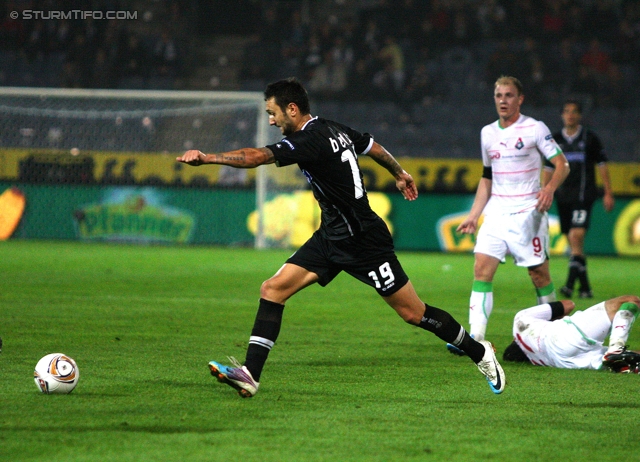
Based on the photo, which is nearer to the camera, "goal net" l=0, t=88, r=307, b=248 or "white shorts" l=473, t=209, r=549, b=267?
"white shorts" l=473, t=209, r=549, b=267

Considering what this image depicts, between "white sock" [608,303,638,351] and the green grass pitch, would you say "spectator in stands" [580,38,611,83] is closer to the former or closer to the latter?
the green grass pitch

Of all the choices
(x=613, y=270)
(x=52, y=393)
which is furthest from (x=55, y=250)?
(x=52, y=393)

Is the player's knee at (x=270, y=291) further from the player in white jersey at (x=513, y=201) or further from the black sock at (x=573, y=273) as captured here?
the black sock at (x=573, y=273)

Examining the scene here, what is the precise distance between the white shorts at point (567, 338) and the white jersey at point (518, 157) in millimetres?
1247

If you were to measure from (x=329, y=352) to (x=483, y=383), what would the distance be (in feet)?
5.09

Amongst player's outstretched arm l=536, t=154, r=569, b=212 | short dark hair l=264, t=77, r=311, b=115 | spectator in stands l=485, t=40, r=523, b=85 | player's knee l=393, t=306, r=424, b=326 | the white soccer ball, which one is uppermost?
spectator in stands l=485, t=40, r=523, b=85

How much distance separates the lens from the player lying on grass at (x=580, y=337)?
251 inches

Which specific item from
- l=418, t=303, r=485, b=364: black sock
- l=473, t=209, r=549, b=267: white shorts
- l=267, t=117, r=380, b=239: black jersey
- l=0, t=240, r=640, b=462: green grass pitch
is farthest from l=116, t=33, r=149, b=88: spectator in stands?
l=418, t=303, r=485, b=364: black sock

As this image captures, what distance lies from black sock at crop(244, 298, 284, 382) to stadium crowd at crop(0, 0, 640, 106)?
1889 cm

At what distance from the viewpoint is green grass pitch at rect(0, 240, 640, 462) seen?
4246 mm

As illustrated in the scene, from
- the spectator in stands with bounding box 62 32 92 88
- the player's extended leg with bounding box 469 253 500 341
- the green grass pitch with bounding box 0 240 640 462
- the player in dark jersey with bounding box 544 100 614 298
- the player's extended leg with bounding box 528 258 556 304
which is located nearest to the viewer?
the green grass pitch with bounding box 0 240 640 462

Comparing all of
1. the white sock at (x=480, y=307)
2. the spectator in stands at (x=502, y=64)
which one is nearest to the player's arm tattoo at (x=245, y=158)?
the white sock at (x=480, y=307)

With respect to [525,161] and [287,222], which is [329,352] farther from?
[287,222]

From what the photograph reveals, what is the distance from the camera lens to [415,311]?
228 inches
